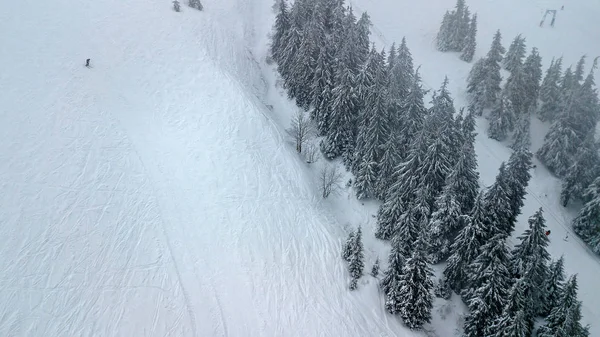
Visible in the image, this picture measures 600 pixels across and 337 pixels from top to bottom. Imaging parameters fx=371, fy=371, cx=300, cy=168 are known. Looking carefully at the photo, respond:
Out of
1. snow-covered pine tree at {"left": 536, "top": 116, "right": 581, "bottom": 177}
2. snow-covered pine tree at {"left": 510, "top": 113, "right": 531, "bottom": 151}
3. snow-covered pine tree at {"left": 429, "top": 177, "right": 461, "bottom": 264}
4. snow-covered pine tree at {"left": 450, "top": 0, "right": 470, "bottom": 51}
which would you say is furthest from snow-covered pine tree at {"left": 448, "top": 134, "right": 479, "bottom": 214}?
snow-covered pine tree at {"left": 450, "top": 0, "right": 470, "bottom": 51}

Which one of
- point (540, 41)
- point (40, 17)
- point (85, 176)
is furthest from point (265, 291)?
point (540, 41)

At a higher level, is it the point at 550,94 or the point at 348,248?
the point at 550,94

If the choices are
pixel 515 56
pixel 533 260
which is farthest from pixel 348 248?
pixel 515 56

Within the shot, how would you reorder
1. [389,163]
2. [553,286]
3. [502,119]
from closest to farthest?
[553,286], [389,163], [502,119]

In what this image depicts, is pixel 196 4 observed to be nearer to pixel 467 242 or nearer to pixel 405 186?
pixel 405 186

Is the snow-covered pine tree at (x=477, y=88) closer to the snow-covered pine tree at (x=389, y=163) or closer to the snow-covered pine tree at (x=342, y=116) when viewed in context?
the snow-covered pine tree at (x=342, y=116)

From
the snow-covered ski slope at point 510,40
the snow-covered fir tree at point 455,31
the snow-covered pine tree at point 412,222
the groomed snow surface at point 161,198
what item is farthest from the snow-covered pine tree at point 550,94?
the snow-covered pine tree at point 412,222

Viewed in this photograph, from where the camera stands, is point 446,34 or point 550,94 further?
point 446,34
